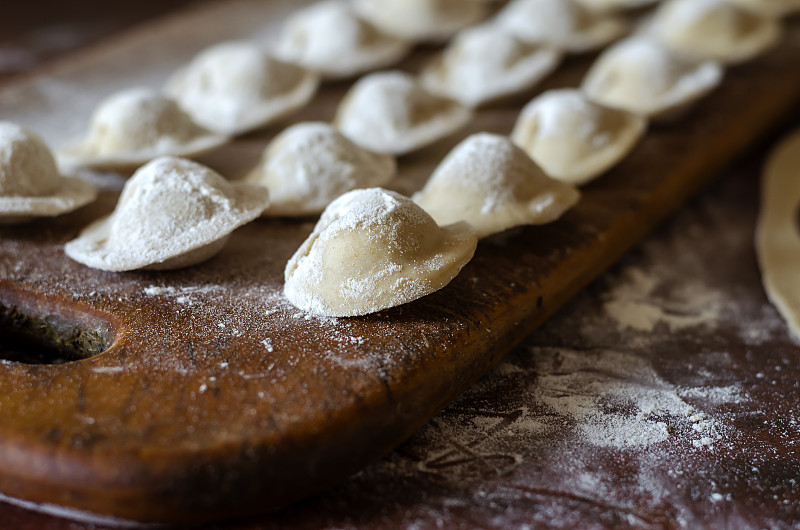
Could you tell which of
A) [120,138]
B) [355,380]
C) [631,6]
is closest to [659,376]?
[355,380]

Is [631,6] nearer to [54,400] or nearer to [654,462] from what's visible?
[654,462]

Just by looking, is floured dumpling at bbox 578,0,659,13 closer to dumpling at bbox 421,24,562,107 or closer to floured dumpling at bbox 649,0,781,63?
floured dumpling at bbox 649,0,781,63

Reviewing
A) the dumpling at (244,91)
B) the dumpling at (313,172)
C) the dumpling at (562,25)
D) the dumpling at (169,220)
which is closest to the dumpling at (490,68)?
the dumpling at (562,25)

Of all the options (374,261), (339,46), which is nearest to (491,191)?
(374,261)

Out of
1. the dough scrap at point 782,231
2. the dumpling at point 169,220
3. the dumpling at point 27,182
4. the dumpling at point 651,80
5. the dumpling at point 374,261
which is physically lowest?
the dough scrap at point 782,231

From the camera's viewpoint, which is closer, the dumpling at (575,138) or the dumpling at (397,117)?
the dumpling at (575,138)

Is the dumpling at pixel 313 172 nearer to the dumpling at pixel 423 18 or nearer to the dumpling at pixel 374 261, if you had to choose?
the dumpling at pixel 374 261
